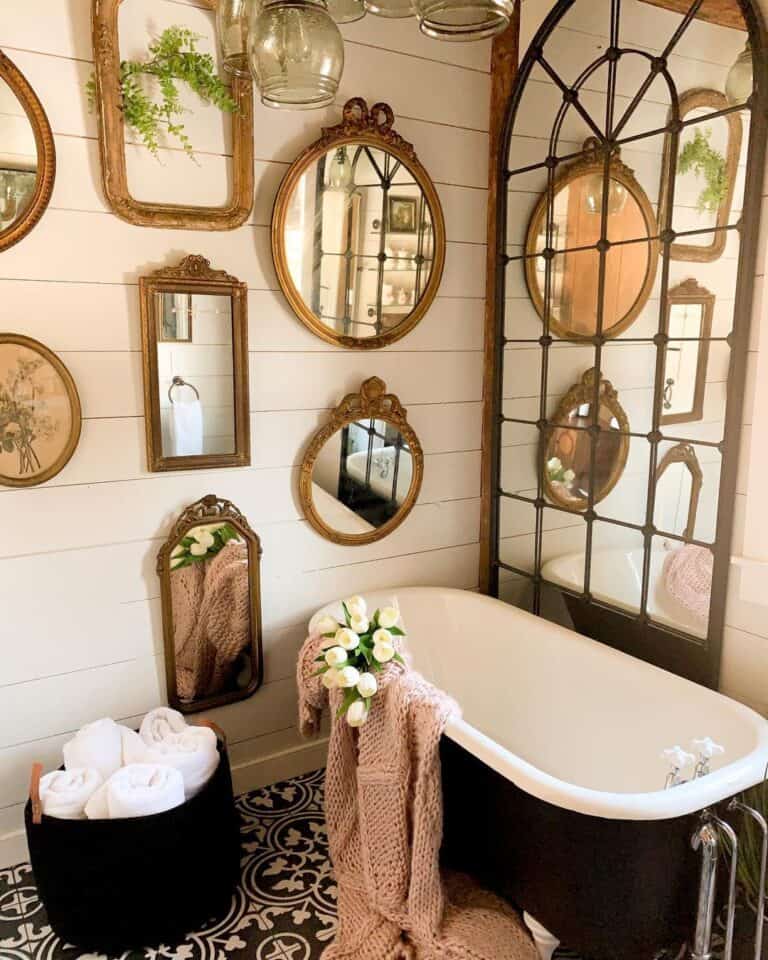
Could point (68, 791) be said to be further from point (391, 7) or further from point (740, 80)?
point (740, 80)

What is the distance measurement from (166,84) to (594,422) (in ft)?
5.03

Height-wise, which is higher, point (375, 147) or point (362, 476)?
point (375, 147)

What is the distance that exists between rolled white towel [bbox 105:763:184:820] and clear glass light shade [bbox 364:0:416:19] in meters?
1.71

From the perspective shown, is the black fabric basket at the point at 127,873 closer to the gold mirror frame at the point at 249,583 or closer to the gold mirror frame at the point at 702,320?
the gold mirror frame at the point at 249,583

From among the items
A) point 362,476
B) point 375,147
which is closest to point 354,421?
point 362,476

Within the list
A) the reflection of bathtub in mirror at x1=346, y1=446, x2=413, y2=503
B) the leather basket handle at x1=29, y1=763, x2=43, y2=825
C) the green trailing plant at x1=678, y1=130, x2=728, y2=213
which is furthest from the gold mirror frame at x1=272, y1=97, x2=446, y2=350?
the leather basket handle at x1=29, y1=763, x2=43, y2=825

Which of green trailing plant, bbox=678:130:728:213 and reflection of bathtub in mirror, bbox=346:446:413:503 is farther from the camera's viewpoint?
reflection of bathtub in mirror, bbox=346:446:413:503

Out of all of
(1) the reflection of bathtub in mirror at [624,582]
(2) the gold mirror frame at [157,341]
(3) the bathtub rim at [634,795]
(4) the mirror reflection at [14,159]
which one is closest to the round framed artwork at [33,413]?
(2) the gold mirror frame at [157,341]

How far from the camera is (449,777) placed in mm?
1913

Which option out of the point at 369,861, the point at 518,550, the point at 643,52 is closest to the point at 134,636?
the point at 369,861

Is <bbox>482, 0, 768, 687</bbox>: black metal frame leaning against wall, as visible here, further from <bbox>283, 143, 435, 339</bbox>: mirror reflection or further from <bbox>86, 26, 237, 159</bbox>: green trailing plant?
<bbox>86, 26, 237, 159</bbox>: green trailing plant

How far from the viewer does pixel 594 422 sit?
2410mm

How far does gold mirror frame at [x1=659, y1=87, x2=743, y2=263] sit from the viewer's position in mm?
1933

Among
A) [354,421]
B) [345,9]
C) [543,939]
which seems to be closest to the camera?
[345,9]
